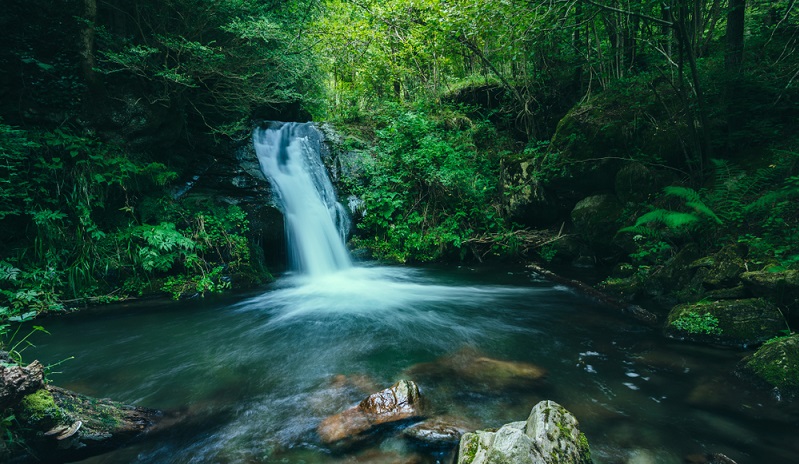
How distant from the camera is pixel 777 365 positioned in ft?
10.6

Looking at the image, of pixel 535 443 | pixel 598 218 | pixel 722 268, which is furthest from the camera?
pixel 598 218

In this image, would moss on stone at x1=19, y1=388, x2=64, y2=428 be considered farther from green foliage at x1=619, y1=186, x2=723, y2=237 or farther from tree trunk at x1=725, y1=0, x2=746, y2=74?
tree trunk at x1=725, y1=0, x2=746, y2=74

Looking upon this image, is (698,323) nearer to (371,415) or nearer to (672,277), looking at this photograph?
(672,277)

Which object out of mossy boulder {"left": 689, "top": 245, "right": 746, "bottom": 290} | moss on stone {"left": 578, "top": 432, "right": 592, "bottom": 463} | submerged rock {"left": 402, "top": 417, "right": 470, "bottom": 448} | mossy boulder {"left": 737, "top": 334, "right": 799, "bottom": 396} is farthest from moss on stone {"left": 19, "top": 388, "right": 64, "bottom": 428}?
mossy boulder {"left": 689, "top": 245, "right": 746, "bottom": 290}

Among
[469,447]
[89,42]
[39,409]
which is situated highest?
[89,42]

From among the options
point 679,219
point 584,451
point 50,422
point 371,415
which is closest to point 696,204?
point 679,219

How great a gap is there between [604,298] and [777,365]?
99.8 inches

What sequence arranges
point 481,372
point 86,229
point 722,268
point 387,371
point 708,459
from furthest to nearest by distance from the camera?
point 86,229, point 722,268, point 387,371, point 481,372, point 708,459

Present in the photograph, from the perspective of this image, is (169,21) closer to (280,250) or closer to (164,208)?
(164,208)

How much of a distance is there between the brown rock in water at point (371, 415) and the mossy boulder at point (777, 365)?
315 centimetres

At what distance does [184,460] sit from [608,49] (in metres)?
11.1

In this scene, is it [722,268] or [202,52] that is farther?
[202,52]

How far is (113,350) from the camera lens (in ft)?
15.5

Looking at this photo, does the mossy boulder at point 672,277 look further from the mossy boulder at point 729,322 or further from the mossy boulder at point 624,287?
the mossy boulder at point 729,322
